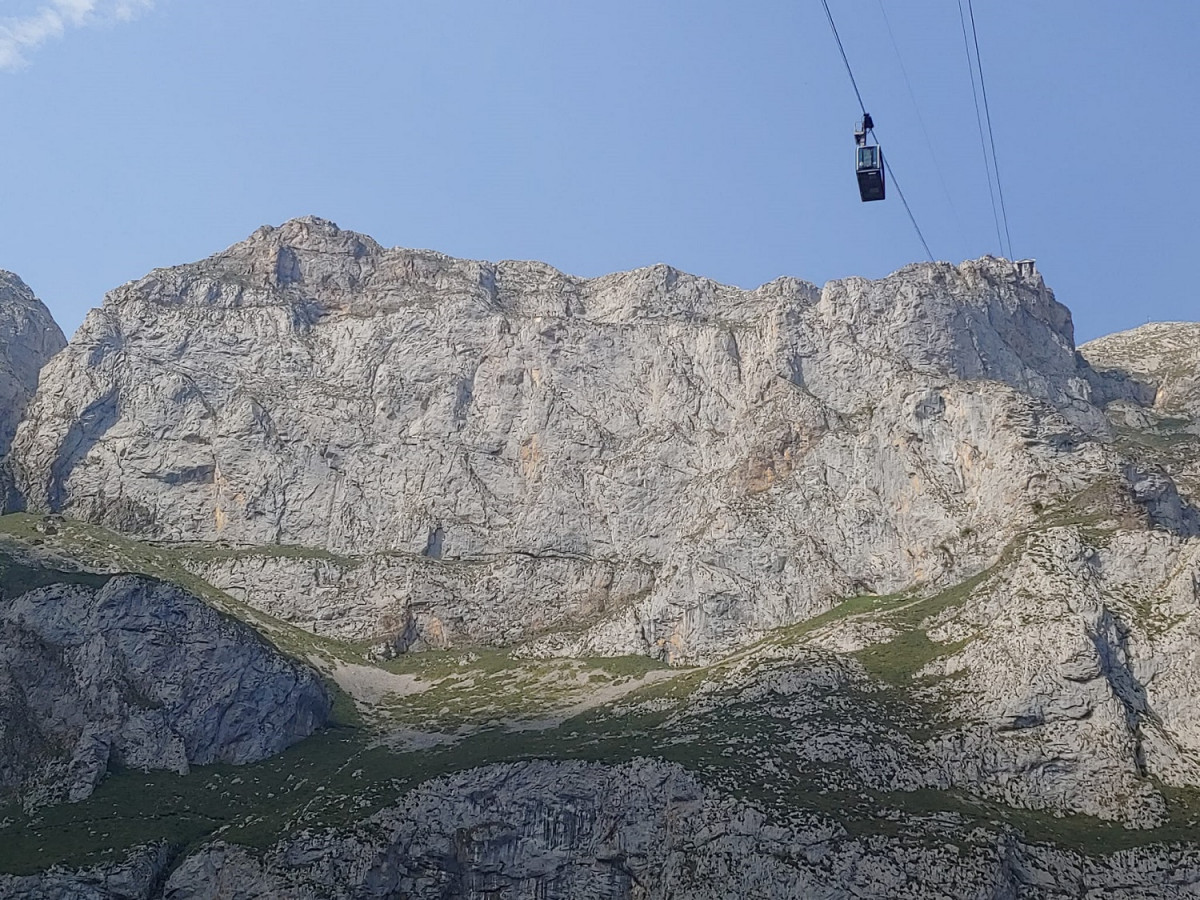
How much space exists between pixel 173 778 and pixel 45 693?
59.8 ft

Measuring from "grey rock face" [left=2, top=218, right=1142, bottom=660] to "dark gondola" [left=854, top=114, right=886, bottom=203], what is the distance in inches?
2894

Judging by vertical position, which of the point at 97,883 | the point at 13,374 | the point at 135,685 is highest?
the point at 13,374

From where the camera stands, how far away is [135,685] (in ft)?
388

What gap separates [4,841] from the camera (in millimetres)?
96312

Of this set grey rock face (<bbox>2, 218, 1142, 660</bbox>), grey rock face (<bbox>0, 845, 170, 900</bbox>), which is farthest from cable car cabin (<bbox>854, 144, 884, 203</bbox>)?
grey rock face (<bbox>0, 845, 170, 900</bbox>)

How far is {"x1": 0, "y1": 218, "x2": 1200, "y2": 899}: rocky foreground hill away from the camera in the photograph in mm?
90875

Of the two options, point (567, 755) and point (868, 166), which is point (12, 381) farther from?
point (868, 166)

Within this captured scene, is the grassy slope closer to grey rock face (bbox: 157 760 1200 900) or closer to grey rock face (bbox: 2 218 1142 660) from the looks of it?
grey rock face (bbox: 157 760 1200 900)

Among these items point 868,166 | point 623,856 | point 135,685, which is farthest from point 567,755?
point 868,166

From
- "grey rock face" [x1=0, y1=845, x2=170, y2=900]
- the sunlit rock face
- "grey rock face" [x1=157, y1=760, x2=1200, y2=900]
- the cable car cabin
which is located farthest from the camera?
the sunlit rock face

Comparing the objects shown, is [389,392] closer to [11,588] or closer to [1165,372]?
[11,588]

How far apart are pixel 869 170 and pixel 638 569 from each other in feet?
328

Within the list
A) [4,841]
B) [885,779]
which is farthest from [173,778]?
[885,779]

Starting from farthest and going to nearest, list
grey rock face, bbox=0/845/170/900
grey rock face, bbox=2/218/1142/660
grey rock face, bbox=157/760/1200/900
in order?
1. grey rock face, bbox=2/218/1142/660
2. grey rock face, bbox=0/845/170/900
3. grey rock face, bbox=157/760/1200/900
